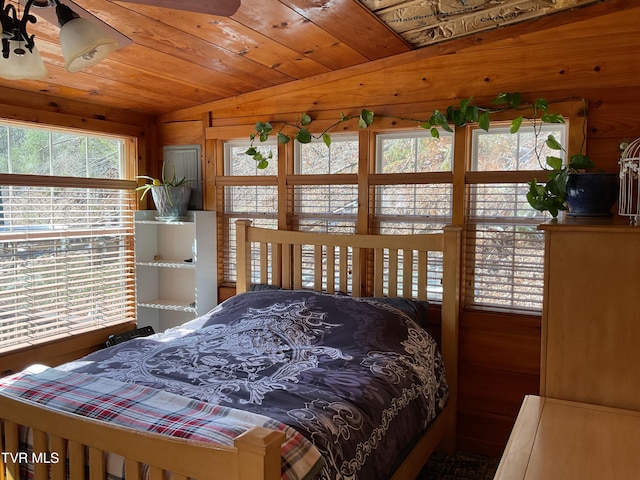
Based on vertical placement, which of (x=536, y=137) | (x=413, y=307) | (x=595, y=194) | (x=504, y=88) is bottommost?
(x=413, y=307)

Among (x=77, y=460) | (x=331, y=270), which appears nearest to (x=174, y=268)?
(x=331, y=270)

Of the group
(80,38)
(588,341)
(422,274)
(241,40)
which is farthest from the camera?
(422,274)

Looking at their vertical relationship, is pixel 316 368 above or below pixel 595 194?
below

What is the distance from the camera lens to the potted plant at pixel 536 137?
81.7 inches

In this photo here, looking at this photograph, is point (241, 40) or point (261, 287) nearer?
point (241, 40)

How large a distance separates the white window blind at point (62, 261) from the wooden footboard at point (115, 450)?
1516 mm

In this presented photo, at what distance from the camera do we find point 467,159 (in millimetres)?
2992

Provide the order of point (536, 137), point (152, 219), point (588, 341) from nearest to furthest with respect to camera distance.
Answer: point (588, 341) → point (536, 137) → point (152, 219)

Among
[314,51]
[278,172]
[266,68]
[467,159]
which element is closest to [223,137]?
[278,172]

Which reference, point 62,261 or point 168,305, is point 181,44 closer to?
point 62,261

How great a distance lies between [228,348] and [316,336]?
432mm

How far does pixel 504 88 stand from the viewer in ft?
9.45

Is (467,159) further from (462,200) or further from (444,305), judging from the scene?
(444,305)

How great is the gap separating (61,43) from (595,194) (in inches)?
72.9
